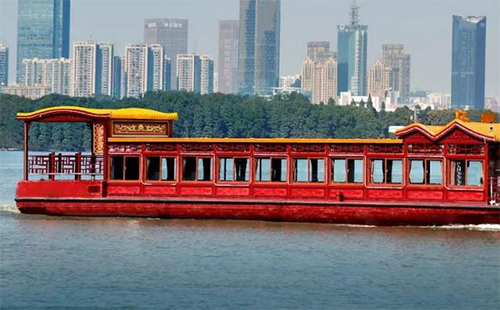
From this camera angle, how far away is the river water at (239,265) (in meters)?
31.2

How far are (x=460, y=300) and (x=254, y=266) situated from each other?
597cm

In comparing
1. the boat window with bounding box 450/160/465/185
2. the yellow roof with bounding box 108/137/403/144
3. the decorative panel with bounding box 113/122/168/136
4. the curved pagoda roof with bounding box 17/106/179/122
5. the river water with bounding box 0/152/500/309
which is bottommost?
the river water with bounding box 0/152/500/309

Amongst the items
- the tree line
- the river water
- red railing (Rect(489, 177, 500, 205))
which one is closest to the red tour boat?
red railing (Rect(489, 177, 500, 205))

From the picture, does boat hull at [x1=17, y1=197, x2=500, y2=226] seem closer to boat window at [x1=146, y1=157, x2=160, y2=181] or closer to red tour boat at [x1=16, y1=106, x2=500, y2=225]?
red tour boat at [x1=16, y1=106, x2=500, y2=225]

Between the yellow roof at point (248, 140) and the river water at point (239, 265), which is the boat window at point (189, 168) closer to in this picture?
the yellow roof at point (248, 140)

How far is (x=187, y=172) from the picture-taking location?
44281mm

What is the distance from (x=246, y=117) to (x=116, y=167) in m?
126

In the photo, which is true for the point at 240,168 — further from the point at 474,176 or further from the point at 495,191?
the point at 474,176

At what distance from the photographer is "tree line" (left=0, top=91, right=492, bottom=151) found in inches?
6599

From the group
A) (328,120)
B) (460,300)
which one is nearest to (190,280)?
(460,300)

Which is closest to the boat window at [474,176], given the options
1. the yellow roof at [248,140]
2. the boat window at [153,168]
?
the yellow roof at [248,140]

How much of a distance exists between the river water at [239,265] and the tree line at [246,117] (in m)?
123

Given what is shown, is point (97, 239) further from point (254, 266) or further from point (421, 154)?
point (421, 154)

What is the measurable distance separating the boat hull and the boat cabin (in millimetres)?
363
